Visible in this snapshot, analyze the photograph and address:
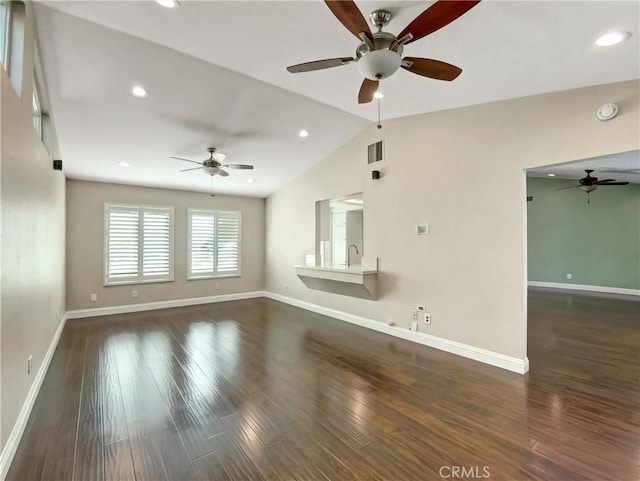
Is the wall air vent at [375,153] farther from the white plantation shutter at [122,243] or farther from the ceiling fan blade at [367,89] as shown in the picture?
the white plantation shutter at [122,243]

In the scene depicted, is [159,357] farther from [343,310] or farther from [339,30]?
[339,30]

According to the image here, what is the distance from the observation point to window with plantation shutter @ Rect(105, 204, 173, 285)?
19.0 feet

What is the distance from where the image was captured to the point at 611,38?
202 centimetres

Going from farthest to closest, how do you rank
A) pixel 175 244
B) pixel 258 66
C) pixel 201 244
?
1. pixel 201 244
2. pixel 175 244
3. pixel 258 66

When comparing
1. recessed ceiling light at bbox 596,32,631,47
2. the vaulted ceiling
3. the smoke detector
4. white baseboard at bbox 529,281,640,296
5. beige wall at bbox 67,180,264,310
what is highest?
the vaulted ceiling

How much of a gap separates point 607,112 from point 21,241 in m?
4.80

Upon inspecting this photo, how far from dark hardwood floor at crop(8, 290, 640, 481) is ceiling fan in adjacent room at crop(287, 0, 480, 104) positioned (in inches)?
100

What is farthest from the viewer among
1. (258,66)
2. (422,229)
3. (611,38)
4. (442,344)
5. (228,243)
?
(228,243)

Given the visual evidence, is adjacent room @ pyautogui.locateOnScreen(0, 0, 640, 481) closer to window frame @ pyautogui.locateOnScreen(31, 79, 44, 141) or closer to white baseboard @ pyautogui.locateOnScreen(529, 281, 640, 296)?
window frame @ pyautogui.locateOnScreen(31, 79, 44, 141)

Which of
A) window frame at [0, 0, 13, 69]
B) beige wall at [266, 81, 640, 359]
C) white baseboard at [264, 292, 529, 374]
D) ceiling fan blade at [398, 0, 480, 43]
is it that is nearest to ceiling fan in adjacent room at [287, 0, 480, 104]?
ceiling fan blade at [398, 0, 480, 43]

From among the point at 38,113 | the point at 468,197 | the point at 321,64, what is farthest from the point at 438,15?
the point at 38,113

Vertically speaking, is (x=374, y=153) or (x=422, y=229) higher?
(x=374, y=153)

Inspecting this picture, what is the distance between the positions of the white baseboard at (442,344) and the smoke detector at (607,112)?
2444 mm

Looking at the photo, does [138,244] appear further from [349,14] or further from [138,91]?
[349,14]
